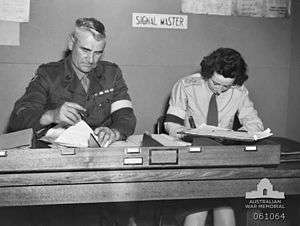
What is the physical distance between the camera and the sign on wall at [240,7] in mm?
3211

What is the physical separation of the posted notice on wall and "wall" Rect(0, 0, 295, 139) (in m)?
0.03

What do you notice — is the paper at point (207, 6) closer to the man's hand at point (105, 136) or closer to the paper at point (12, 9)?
the paper at point (12, 9)

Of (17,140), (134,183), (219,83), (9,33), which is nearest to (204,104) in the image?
(219,83)

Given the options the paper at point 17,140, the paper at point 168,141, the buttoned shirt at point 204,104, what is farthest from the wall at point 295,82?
the paper at point 17,140

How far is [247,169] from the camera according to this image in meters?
1.58

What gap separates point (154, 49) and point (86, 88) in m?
1.00

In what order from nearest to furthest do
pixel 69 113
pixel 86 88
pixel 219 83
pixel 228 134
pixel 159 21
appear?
pixel 228 134
pixel 69 113
pixel 86 88
pixel 219 83
pixel 159 21

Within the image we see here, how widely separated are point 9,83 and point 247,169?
2.01 m

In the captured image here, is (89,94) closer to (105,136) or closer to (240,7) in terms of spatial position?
(105,136)

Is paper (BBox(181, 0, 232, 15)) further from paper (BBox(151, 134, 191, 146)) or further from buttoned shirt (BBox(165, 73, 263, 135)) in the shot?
paper (BBox(151, 134, 191, 146))

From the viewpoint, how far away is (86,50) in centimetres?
226

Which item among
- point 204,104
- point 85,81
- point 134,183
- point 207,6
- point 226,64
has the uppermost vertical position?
point 207,6

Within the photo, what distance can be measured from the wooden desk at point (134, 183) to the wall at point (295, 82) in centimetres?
177

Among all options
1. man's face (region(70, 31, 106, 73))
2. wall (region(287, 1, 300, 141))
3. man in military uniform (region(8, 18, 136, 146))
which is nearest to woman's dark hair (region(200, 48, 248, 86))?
man in military uniform (region(8, 18, 136, 146))
